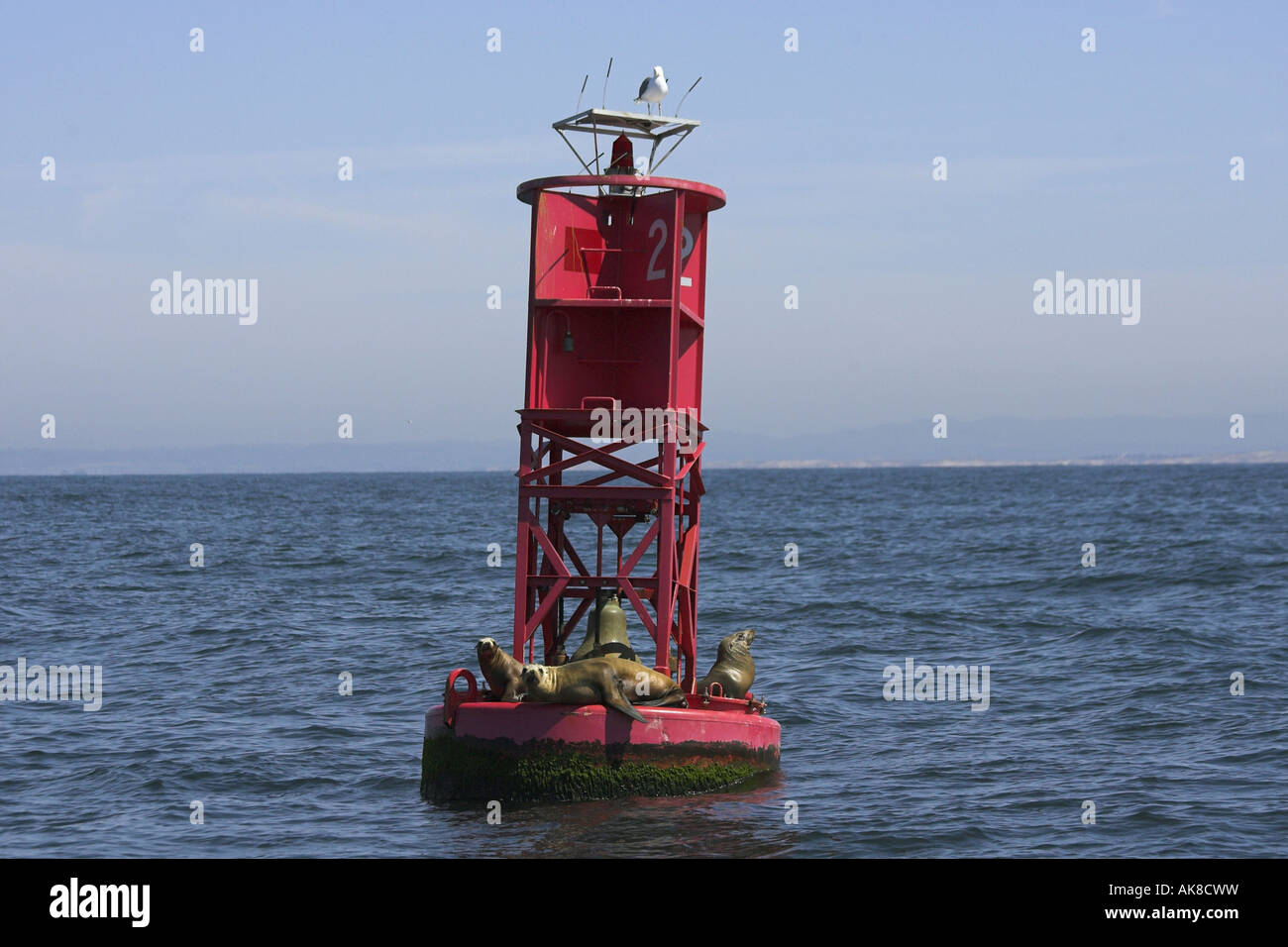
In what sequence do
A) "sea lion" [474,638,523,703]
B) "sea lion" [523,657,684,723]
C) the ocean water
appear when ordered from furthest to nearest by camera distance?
1. "sea lion" [474,638,523,703]
2. "sea lion" [523,657,684,723]
3. the ocean water

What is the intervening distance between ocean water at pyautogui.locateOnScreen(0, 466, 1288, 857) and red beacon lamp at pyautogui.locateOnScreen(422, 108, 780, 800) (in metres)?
0.73

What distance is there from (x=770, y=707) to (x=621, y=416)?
824 cm

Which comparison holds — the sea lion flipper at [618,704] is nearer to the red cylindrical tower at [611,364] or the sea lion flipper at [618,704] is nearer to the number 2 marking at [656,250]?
the red cylindrical tower at [611,364]

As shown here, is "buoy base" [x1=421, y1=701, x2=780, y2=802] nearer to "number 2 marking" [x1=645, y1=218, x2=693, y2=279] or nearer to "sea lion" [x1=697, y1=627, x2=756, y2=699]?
"sea lion" [x1=697, y1=627, x2=756, y2=699]

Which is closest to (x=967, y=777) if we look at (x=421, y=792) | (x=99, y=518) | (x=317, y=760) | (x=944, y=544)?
(x=421, y=792)

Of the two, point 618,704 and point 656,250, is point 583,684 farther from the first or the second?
point 656,250

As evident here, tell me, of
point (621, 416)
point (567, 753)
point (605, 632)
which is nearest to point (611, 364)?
point (621, 416)

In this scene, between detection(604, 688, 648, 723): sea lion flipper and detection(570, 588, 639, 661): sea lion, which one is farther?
detection(570, 588, 639, 661): sea lion

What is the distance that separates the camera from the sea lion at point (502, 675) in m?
18.6

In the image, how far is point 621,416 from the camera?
20516mm

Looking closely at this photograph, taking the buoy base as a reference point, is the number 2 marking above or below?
above

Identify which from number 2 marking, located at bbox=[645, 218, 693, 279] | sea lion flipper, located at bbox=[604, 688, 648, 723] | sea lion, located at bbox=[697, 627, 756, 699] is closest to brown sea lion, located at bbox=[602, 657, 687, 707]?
sea lion flipper, located at bbox=[604, 688, 648, 723]

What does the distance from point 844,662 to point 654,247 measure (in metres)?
14.6

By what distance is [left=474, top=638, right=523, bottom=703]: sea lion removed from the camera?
18.6 meters
